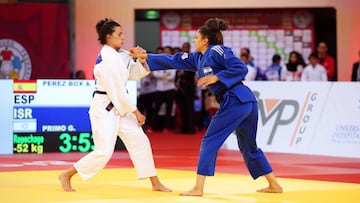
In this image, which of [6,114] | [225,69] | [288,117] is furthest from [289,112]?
[225,69]

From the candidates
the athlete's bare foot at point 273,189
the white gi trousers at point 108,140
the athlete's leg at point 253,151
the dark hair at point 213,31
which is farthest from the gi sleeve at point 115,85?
the athlete's bare foot at point 273,189

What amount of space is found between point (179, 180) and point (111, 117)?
1400mm

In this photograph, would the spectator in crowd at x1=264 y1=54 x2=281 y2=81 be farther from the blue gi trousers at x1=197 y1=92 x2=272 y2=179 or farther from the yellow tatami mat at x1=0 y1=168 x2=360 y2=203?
the blue gi trousers at x1=197 y1=92 x2=272 y2=179

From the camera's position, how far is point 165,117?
676 inches

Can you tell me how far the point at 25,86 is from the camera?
11.7 m

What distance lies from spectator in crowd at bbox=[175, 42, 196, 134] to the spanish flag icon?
4878mm

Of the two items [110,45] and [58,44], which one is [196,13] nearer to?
[58,44]

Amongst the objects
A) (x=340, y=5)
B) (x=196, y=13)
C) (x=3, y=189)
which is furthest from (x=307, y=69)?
(x=3, y=189)

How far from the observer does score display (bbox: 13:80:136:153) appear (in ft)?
38.3

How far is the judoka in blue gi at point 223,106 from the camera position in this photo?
260 inches

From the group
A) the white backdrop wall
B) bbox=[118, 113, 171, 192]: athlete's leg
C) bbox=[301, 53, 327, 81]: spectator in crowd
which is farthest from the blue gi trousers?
the white backdrop wall

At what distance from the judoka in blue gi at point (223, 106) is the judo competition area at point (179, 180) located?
267 millimetres

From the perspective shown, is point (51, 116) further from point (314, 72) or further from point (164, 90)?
point (314, 72)

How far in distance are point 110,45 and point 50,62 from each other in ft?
35.7
